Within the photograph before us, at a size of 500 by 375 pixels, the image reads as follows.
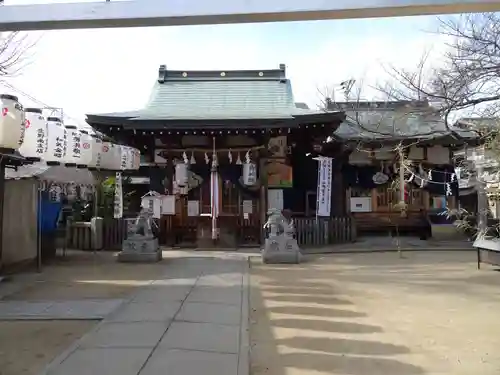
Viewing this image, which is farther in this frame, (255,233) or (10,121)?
(255,233)

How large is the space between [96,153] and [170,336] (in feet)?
24.5

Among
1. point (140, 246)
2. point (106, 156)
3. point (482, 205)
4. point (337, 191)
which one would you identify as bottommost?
point (140, 246)

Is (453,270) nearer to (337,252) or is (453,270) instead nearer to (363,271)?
(363,271)

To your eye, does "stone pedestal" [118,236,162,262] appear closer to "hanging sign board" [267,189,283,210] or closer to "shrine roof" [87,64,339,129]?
"shrine roof" [87,64,339,129]

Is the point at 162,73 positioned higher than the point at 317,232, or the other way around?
the point at 162,73

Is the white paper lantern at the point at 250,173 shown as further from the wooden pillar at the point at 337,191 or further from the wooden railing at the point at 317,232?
the wooden pillar at the point at 337,191

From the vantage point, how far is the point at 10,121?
689 centimetres

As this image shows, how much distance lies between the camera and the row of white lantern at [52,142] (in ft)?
22.8

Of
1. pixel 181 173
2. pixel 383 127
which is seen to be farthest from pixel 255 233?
pixel 383 127

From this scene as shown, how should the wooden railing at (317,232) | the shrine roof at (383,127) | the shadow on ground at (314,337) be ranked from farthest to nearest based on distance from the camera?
the wooden railing at (317,232), the shrine roof at (383,127), the shadow on ground at (314,337)

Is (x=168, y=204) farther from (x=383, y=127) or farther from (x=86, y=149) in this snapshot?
(x=383, y=127)

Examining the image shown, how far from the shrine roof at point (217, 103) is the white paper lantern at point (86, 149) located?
390 cm

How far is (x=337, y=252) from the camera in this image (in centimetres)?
1508

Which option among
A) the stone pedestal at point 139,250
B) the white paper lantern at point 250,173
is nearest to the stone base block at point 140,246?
the stone pedestal at point 139,250
